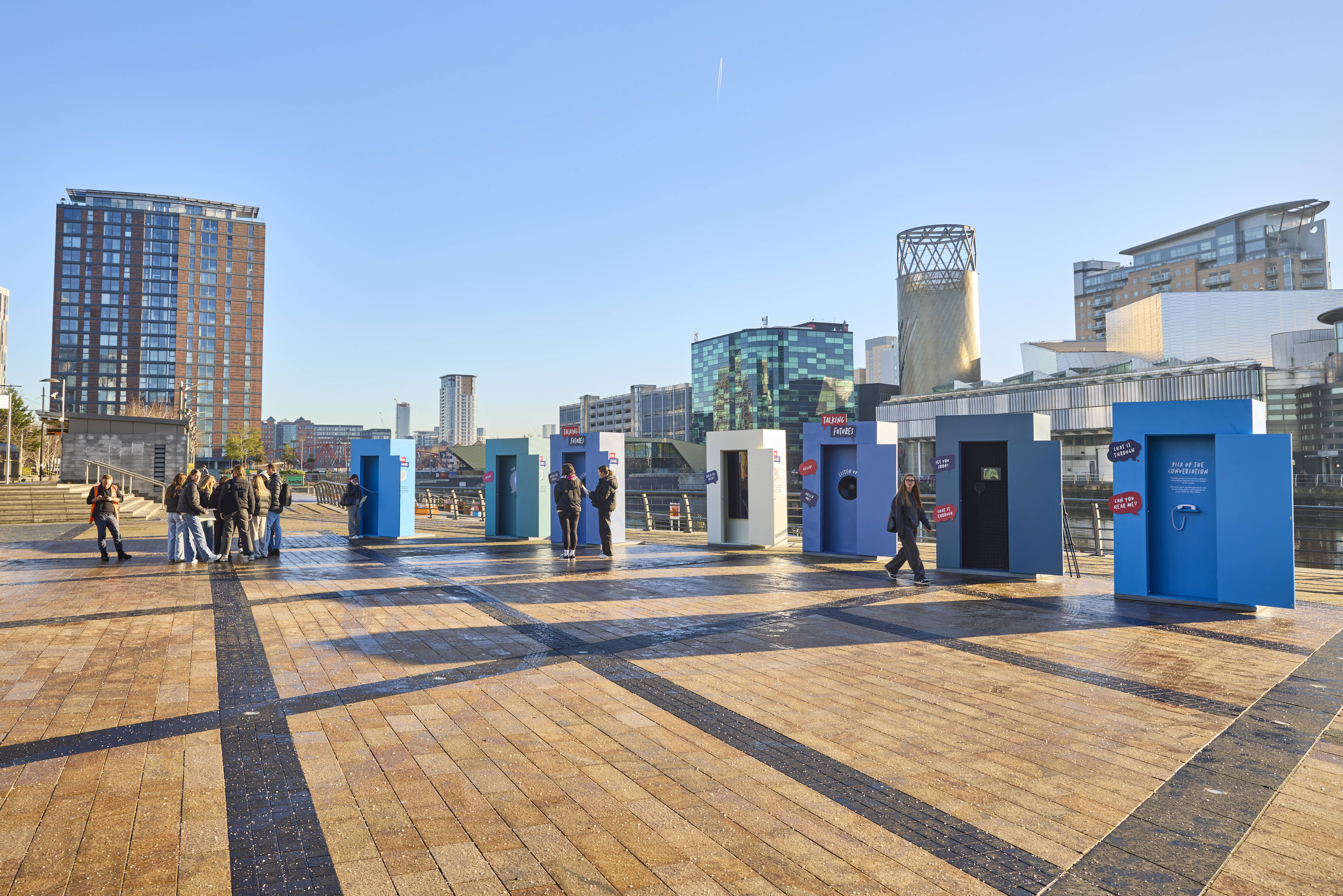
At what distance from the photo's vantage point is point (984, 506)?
12.5 meters

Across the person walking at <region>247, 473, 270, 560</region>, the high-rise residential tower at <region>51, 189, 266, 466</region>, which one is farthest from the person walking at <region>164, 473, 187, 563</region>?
the high-rise residential tower at <region>51, 189, 266, 466</region>

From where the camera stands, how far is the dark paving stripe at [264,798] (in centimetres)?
313

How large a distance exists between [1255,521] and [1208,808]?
257 inches

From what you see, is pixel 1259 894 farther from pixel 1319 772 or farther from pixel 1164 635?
pixel 1164 635

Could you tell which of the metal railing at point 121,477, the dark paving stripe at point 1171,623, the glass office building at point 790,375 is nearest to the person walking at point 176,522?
the dark paving stripe at point 1171,623

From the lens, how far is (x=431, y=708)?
→ 5.41 m

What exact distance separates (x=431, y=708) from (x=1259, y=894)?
176 inches

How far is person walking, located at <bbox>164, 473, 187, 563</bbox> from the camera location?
45.0 ft

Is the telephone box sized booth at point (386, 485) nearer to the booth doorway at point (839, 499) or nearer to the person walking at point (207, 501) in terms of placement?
the person walking at point (207, 501)

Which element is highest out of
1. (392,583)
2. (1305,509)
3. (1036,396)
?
(1036,396)

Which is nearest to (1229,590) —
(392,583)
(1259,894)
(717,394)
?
(1259,894)

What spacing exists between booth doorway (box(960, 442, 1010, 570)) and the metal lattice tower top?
9934 centimetres

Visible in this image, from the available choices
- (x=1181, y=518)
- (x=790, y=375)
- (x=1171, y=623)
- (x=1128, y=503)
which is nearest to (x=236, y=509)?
(x=1128, y=503)

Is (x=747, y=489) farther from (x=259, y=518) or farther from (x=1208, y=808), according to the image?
(x=1208, y=808)
